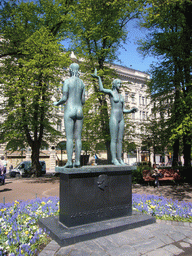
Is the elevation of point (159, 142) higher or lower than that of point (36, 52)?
lower

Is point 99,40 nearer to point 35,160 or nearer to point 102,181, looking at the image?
point 35,160

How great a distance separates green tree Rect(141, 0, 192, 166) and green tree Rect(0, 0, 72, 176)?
716 centimetres

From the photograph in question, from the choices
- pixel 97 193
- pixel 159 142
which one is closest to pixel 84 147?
pixel 159 142

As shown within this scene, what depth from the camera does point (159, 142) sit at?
21109 mm

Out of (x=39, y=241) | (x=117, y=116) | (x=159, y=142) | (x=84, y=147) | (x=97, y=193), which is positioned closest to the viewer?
(x=39, y=241)

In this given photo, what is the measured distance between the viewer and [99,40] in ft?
61.9

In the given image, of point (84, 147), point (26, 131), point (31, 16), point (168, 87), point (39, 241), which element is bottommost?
point (39, 241)

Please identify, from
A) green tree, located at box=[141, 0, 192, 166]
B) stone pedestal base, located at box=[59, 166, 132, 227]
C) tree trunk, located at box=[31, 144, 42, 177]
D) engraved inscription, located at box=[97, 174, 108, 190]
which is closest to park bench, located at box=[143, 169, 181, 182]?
green tree, located at box=[141, 0, 192, 166]

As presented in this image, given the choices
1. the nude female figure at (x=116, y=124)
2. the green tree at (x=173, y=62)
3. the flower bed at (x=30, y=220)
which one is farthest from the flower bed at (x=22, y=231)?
the green tree at (x=173, y=62)

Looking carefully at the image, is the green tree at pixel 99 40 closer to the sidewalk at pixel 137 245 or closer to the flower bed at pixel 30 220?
the flower bed at pixel 30 220

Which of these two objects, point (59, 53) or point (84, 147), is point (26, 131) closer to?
point (84, 147)

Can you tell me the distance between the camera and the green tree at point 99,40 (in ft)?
54.8

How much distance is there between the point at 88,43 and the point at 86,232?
655 inches

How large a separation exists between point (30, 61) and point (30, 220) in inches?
489
